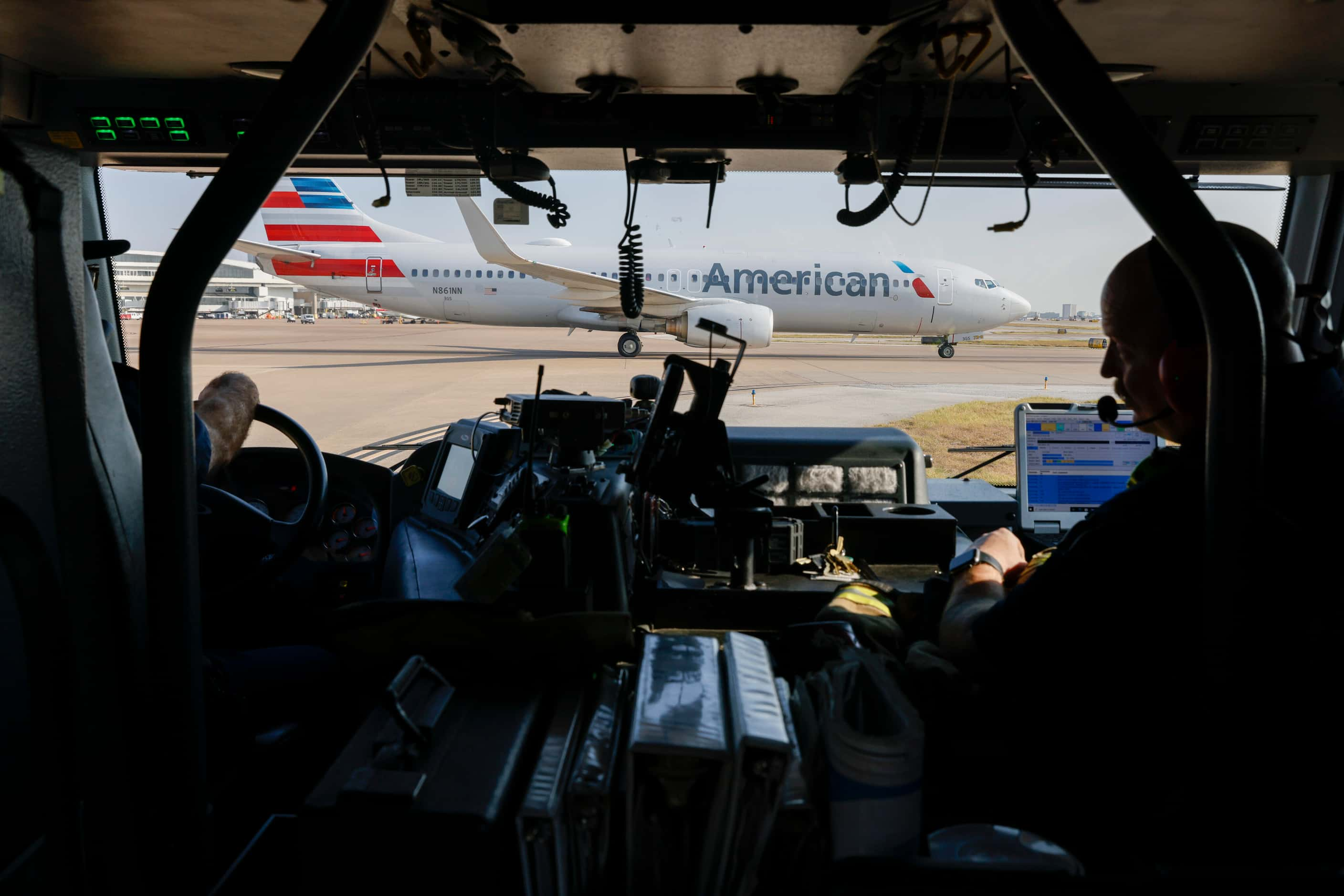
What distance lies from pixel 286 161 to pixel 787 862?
0.94m

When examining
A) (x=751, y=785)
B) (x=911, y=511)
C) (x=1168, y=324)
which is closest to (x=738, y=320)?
(x=911, y=511)

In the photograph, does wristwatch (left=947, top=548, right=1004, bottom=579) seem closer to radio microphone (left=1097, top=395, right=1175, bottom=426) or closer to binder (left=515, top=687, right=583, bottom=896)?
radio microphone (left=1097, top=395, right=1175, bottom=426)

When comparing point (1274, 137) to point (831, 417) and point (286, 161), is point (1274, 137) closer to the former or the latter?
point (286, 161)

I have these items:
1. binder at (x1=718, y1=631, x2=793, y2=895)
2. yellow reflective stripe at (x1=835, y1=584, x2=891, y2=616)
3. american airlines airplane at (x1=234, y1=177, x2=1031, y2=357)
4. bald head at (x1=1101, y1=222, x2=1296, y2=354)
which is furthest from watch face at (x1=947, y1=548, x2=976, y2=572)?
american airlines airplane at (x1=234, y1=177, x2=1031, y2=357)

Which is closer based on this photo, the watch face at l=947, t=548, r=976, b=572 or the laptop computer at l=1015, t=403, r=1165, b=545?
the watch face at l=947, t=548, r=976, b=572

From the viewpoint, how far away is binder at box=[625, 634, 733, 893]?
0.87 metres

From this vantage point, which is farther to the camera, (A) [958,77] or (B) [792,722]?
(A) [958,77]

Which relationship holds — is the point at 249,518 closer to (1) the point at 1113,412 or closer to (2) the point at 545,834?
(2) the point at 545,834

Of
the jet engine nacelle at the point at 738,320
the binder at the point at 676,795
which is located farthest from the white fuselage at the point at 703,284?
the binder at the point at 676,795

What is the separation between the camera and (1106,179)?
2479 mm

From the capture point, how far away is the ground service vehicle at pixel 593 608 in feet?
2.82

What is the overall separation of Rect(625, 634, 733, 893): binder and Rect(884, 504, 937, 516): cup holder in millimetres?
1526

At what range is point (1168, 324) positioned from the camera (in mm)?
1197

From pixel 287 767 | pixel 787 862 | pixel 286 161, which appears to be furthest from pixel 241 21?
pixel 787 862
